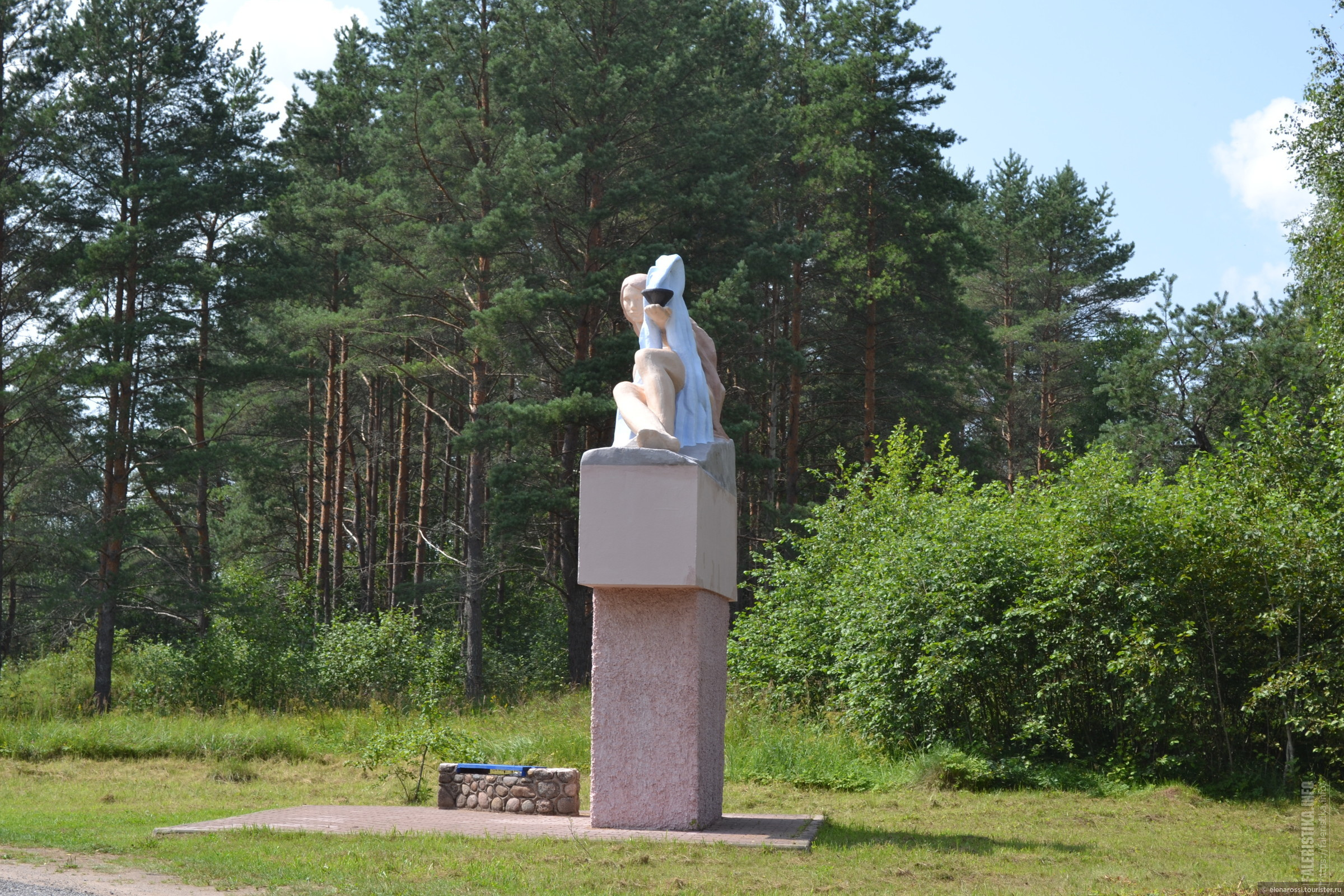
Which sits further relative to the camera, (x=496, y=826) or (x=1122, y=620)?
(x=1122, y=620)

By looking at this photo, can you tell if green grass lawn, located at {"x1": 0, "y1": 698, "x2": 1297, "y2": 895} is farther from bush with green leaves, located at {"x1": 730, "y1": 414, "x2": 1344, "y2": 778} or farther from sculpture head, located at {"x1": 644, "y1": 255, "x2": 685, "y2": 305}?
sculpture head, located at {"x1": 644, "y1": 255, "x2": 685, "y2": 305}

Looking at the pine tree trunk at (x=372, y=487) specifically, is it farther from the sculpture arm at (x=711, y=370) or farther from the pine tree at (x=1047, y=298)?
the sculpture arm at (x=711, y=370)

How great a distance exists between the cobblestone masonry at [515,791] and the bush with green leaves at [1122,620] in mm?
4631

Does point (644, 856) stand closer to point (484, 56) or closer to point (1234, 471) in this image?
point (1234, 471)

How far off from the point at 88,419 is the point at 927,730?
605 inches

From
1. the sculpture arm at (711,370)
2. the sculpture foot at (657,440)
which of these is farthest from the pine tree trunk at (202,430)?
the sculpture foot at (657,440)

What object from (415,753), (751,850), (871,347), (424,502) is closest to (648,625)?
(751,850)

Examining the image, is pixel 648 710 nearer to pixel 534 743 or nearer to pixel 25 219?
pixel 534 743

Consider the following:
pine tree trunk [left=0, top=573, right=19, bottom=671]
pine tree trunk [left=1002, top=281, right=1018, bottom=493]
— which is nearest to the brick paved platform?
pine tree trunk [left=0, top=573, right=19, bottom=671]

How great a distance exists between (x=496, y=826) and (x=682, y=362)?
378cm

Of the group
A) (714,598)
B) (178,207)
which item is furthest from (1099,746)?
(178,207)

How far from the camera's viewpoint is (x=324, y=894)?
6.47m

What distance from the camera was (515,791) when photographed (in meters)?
10.7

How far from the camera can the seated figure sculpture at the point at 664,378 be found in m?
9.41
